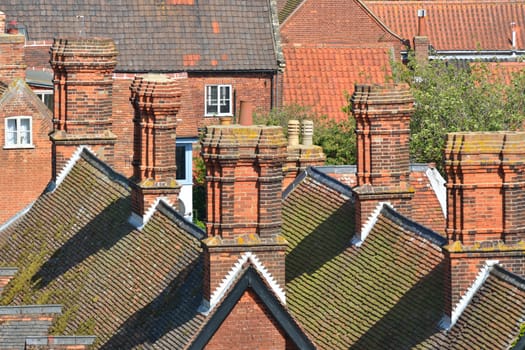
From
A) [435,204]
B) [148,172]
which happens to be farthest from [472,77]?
[148,172]

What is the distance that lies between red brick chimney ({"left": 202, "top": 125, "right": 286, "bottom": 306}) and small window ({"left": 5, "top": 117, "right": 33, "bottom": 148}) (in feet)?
96.4

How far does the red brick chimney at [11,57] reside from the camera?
2267 inches

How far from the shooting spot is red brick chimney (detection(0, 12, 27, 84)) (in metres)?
57.6

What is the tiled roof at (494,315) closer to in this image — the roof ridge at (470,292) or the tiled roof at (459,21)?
the roof ridge at (470,292)

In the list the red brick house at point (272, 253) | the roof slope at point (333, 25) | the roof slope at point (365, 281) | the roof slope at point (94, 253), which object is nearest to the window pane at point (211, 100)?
the roof slope at point (333, 25)

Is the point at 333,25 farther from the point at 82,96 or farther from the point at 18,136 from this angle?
the point at 82,96

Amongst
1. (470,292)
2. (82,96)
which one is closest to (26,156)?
(82,96)

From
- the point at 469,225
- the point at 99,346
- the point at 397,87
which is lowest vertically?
the point at 99,346

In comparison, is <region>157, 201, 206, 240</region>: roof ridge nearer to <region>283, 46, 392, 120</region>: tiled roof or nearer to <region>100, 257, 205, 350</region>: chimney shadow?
<region>100, 257, 205, 350</region>: chimney shadow

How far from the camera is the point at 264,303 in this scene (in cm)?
2938

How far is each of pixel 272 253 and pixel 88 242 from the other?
760 cm

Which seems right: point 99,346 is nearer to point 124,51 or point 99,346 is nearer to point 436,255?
point 436,255

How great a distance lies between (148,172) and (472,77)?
30.5m

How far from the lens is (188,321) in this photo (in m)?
29.9
